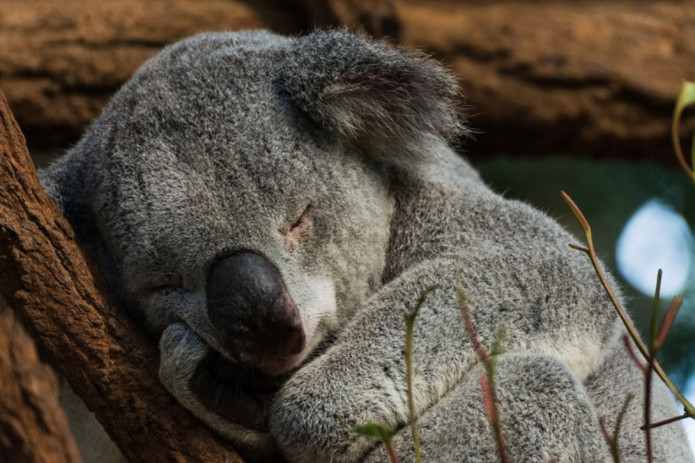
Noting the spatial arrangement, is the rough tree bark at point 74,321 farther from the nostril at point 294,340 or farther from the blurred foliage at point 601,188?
the blurred foliage at point 601,188

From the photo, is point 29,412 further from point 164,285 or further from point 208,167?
point 208,167

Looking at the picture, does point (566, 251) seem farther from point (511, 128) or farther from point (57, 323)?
point (511, 128)

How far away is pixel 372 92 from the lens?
3102 mm

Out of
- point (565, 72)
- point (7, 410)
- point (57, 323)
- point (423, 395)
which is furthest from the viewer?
point (565, 72)

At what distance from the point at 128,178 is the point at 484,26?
3.63m

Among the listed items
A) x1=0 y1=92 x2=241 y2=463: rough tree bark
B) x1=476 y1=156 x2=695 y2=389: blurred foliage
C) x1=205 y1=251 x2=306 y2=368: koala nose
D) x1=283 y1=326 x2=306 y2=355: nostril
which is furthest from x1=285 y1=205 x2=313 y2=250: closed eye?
x1=476 y1=156 x2=695 y2=389: blurred foliage

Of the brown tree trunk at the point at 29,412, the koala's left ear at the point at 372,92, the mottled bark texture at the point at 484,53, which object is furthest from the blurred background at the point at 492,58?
the brown tree trunk at the point at 29,412

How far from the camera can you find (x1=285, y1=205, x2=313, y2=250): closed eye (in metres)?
2.78

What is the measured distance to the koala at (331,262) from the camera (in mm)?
2596

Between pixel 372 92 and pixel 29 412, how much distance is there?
5.17 ft

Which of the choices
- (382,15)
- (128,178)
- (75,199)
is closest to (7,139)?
(128,178)

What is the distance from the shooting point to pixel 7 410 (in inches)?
90.3

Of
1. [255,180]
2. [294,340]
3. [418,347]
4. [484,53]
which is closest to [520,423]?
[418,347]

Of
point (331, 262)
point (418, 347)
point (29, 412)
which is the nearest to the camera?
point (29, 412)
